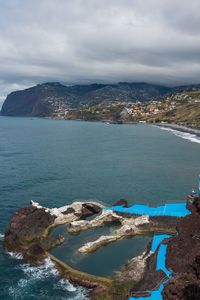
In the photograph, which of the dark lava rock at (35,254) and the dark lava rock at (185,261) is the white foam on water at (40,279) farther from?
the dark lava rock at (185,261)

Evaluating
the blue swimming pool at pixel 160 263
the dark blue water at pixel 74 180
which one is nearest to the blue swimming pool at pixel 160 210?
the blue swimming pool at pixel 160 263

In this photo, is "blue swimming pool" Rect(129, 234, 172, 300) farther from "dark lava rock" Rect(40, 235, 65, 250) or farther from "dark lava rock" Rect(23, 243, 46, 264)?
"dark lava rock" Rect(23, 243, 46, 264)

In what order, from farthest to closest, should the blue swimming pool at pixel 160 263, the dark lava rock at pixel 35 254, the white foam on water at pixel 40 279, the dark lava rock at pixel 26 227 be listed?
the dark lava rock at pixel 26 227 → the dark lava rock at pixel 35 254 → the white foam on water at pixel 40 279 → the blue swimming pool at pixel 160 263

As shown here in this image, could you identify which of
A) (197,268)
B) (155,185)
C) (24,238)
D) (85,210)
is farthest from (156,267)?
(155,185)

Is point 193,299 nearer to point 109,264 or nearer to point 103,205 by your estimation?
point 109,264

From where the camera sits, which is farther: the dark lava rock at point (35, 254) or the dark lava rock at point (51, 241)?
the dark lava rock at point (51, 241)

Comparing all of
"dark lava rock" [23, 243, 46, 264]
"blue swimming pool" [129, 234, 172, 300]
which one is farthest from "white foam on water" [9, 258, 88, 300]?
"blue swimming pool" [129, 234, 172, 300]
